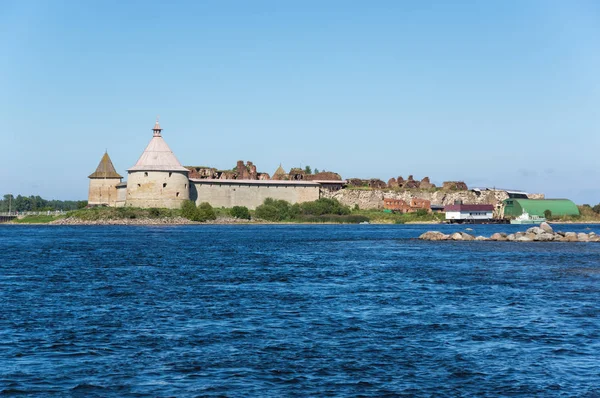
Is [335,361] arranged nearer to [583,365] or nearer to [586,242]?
[583,365]

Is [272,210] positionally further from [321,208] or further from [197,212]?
[197,212]

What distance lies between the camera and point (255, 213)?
268ft

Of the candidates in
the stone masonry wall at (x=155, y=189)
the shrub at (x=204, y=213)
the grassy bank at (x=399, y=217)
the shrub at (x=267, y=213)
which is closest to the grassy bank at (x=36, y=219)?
the stone masonry wall at (x=155, y=189)

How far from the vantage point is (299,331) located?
12.4 m

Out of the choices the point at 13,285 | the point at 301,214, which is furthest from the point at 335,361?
the point at 301,214

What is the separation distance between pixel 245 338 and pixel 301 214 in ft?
241

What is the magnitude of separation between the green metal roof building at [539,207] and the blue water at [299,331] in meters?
68.8

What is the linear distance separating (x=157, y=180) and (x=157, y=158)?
8.80 feet

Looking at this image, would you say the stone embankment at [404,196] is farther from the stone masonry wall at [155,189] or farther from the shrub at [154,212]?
the shrub at [154,212]

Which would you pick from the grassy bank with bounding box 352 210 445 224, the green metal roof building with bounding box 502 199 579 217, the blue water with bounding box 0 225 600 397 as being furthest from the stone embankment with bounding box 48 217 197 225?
the blue water with bounding box 0 225 600 397

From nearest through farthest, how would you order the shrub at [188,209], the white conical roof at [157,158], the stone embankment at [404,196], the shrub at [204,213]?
the shrub at [188,209] → the shrub at [204,213] → the white conical roof at [157,158] → the stone embankment at [404,196]

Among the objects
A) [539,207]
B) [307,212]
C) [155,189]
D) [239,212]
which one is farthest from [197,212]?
[539,207]

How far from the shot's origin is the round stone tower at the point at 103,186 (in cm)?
8175

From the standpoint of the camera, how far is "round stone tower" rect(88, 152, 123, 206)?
8175 cm
